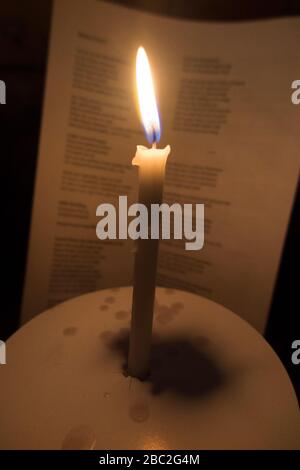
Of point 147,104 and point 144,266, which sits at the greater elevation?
point 147,104

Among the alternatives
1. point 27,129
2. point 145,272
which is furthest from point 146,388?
point 27,129

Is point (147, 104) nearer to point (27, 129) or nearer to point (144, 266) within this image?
point (144, 266)

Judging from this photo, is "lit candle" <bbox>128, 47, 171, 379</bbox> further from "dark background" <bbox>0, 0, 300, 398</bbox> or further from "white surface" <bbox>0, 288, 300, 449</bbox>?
"dark background" <bbox>0, 0, 300, 398</bbox>

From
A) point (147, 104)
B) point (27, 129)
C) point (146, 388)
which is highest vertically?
point (27, 129)

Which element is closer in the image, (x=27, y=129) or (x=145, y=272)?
(x=145, y=272)

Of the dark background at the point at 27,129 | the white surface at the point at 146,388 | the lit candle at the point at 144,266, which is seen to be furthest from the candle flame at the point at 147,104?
the dark background at the point at 27,129

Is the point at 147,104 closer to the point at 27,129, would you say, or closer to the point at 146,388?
the point at 146,388

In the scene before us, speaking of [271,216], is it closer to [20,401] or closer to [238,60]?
[238,60]
